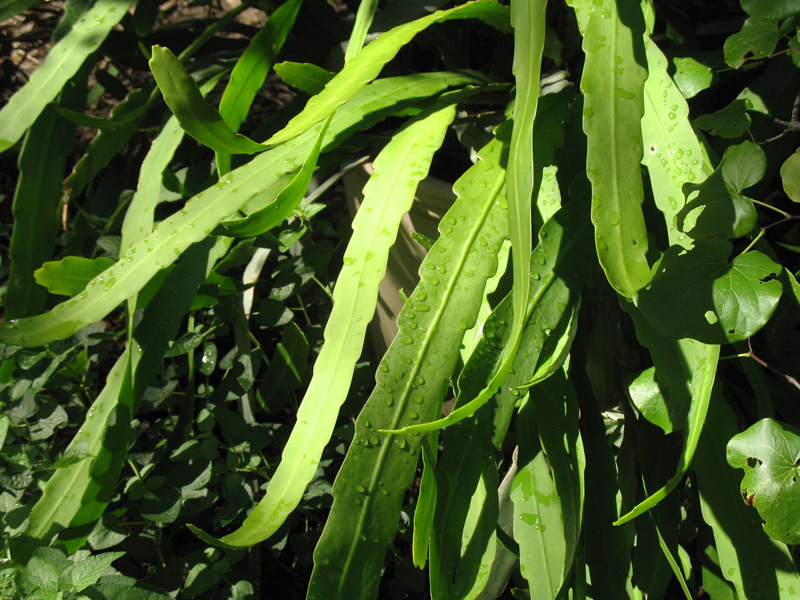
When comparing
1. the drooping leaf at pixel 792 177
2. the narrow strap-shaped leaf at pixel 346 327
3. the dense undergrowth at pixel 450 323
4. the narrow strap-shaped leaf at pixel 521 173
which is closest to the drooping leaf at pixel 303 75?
the dense undergrowth at pixel 450 323

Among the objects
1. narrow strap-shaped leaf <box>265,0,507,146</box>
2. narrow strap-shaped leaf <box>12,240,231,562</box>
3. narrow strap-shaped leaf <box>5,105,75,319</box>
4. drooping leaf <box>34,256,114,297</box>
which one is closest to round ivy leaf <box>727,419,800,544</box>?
narrow strap-shaped leaf <box>265,0,507,146</box>

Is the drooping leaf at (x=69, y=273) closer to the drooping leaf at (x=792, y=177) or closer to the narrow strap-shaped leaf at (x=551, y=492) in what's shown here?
the narrow strap-shaped leaf at (x=551, y=492)

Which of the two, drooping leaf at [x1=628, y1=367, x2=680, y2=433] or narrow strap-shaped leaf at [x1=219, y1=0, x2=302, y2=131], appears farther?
narrow strap-shaped leaf at [x1=219, y1=0, x2=302, y2=131]

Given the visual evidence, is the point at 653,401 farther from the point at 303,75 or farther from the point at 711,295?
the point at 303,75

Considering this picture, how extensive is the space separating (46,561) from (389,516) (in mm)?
315

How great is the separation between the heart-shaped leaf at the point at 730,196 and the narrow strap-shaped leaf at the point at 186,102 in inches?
15.1

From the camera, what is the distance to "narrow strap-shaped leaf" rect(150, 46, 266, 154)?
0.48 metres

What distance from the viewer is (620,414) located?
0.72 metres

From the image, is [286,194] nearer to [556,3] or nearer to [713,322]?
[713,322]

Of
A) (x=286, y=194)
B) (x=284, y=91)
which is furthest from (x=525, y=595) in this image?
(x=284, y=91)

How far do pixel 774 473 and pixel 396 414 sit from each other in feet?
0.91

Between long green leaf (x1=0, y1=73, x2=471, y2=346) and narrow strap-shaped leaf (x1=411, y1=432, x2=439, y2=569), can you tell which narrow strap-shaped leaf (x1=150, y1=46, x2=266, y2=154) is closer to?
long green leaf (x1=0, y1=73, x2=471, y2=346)

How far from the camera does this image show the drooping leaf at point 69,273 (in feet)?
2.22

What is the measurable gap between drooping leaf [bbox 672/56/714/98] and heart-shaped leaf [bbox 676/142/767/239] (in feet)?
0.45
